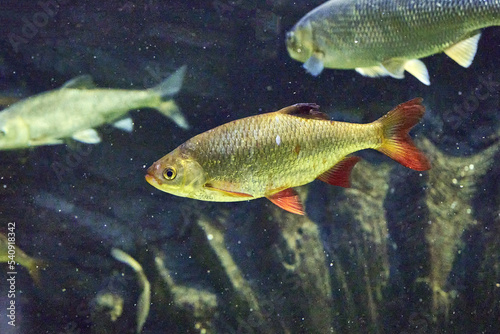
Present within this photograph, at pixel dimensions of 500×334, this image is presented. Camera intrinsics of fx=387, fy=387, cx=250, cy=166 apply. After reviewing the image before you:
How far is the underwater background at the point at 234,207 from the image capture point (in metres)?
4.28

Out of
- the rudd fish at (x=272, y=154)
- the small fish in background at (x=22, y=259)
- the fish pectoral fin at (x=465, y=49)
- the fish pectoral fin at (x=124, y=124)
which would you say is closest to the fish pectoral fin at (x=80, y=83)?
the fish pectoral fin at (x=124, y=124)

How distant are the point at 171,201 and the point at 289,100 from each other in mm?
1812

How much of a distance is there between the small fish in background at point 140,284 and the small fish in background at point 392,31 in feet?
9.21

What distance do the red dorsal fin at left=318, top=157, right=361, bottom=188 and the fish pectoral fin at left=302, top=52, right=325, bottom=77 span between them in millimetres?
1162

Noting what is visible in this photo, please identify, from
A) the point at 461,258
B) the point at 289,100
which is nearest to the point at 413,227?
the point at 461,258

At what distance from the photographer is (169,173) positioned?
8.16 feet

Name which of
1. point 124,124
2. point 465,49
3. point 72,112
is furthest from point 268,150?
point 72,112

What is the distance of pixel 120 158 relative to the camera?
445 cm

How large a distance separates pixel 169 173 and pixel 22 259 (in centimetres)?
276

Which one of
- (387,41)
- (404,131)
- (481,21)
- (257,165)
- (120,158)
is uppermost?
(481,21)

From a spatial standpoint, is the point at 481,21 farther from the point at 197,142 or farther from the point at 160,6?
the point at 160,6

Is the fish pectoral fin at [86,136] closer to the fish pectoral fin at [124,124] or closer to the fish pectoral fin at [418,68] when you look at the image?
the fish pectoral fin at [124,124]

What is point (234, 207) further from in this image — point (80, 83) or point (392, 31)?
point (392, 31)

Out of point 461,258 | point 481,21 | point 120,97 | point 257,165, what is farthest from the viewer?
point 461,258
